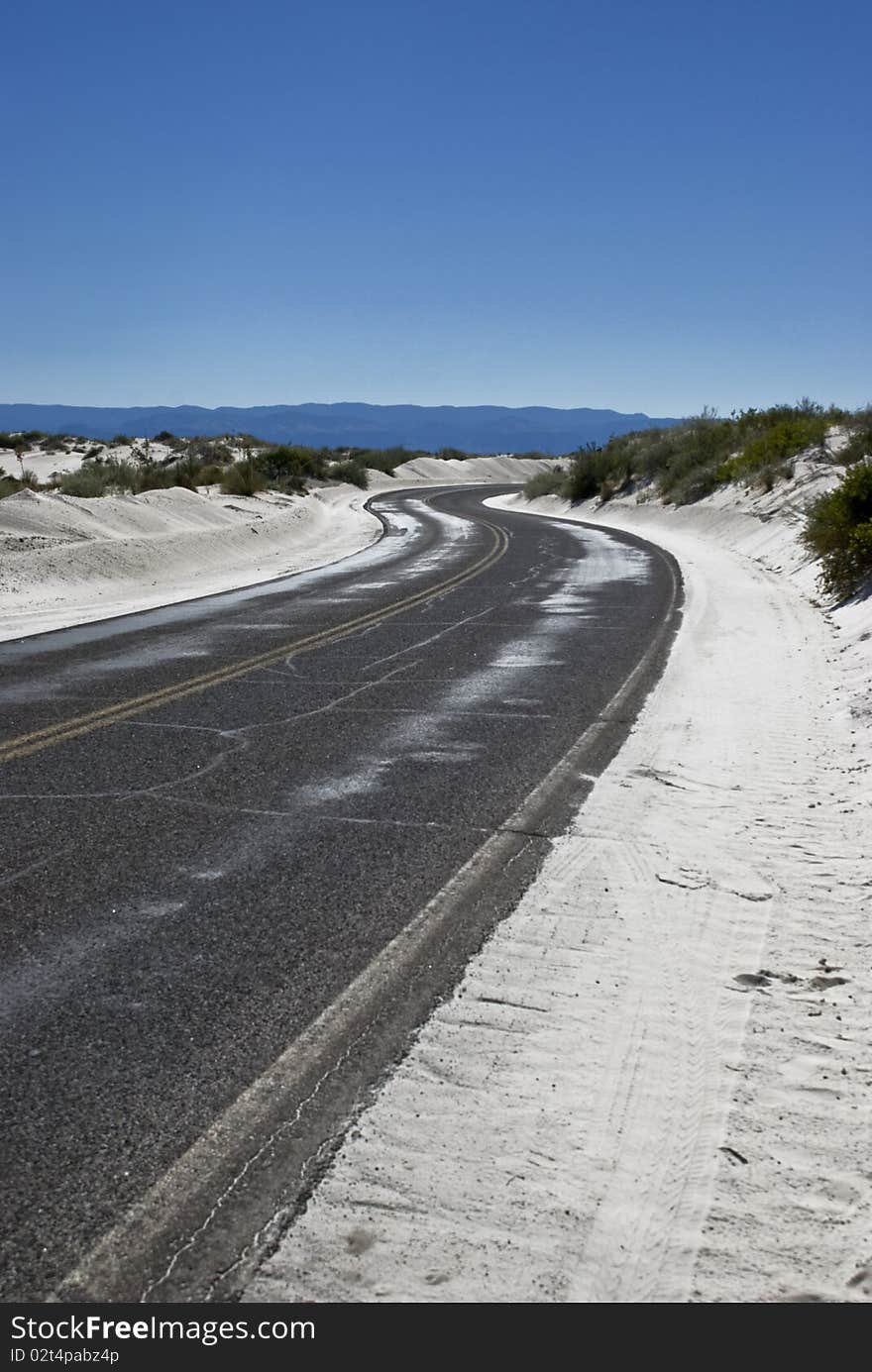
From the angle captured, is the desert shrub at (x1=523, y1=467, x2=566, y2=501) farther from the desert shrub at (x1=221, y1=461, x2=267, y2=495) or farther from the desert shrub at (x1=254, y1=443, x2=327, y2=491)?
the desert shrub at (x1=221, y1=461, x2=267, y2=495)

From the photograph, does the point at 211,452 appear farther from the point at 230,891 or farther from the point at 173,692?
the point at 230,891

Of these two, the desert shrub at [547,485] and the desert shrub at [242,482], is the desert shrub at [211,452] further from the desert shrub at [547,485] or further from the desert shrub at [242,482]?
the desert shrub at [547,485]

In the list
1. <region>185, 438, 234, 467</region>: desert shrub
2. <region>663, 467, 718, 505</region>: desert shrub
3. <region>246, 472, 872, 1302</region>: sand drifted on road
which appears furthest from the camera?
<region>185, 438, 234, 467</region>: desert shrub

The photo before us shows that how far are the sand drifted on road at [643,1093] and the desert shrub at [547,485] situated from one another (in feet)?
165

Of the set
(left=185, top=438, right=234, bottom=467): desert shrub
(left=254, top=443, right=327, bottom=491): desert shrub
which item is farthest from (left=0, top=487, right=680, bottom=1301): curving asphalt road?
(left=185, top=438, right=234, bottom=467): desert shrub

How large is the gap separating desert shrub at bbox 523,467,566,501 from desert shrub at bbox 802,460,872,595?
36485 mm

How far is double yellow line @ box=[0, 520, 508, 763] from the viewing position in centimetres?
855

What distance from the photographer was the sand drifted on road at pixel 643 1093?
3100 millimetres

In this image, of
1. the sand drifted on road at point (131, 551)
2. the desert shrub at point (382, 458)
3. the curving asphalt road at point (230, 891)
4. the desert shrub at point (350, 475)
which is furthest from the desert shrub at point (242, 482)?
the desert shrub at point (382, 458)

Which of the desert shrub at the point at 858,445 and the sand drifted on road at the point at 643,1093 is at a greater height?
the desert shrub at the point at 858,445

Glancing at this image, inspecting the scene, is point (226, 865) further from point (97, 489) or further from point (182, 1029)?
point (97, 489)

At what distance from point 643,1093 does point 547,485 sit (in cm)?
5514

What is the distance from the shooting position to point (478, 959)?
4.95m

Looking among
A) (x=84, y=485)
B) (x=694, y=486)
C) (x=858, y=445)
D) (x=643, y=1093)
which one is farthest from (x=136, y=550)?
→ (x=694, y=486)
